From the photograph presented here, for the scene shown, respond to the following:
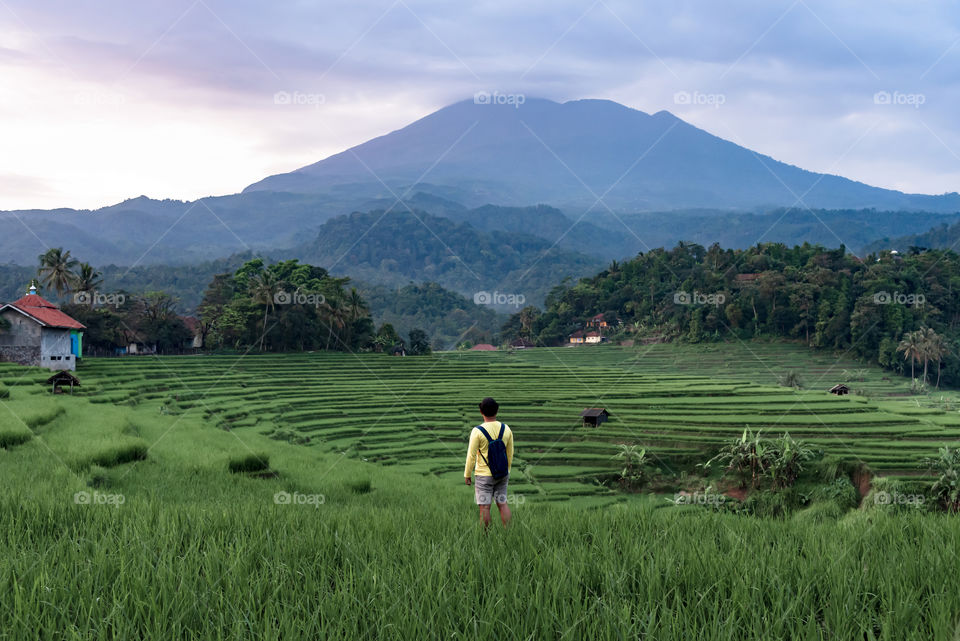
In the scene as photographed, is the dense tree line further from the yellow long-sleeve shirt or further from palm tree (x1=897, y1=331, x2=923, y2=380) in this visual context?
the yellow long-sleeve shirt

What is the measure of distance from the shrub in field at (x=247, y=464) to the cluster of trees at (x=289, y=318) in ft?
90.3

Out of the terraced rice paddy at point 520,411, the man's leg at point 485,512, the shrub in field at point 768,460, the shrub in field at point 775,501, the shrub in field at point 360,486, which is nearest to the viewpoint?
the man's leg at point 485,512

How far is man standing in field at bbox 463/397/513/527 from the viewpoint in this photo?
4.79 metres

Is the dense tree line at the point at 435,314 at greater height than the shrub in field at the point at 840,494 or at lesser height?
greater

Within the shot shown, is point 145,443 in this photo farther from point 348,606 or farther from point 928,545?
point 928,545

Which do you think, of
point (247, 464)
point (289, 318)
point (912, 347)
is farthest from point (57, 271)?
point (912, 347)

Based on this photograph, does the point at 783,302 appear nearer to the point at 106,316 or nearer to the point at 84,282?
the point at 106,316

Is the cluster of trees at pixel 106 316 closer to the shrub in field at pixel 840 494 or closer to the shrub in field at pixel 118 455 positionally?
the shrub in field at pixel 118 455

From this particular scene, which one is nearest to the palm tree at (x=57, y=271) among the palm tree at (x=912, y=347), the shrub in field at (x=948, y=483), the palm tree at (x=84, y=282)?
the palm tree at (x=84, y=282)

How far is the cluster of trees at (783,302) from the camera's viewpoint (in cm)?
4953

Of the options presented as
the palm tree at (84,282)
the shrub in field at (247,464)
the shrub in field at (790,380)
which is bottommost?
the shrub in field at (790,380)

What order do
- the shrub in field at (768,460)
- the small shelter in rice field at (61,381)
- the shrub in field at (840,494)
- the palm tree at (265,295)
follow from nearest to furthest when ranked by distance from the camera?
the shrub in field at (840,494) → the shrub in field at (768,460) → the small shelter in rice field at (61,381) → the palm tree at (265,295)

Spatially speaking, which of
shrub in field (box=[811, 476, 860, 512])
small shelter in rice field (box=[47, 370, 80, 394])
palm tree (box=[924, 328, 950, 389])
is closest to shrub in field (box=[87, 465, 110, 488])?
shrub in field (box=[811, 476, 860, 512])

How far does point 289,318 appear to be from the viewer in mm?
40562
